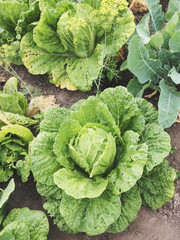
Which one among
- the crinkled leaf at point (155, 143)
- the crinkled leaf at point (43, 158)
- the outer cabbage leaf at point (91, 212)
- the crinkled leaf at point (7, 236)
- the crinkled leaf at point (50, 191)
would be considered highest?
the crinkled leaf at point (155, 143)

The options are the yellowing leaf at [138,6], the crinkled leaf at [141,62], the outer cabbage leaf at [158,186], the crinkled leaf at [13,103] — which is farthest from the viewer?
the yellowing leaf at [138,6]

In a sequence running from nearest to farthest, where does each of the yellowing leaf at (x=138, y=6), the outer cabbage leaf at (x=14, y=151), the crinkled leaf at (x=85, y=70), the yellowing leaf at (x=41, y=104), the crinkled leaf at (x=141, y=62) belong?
the crinkled leaf at (x=141, y=62), the outer cabbage leaf at (x=14, y=151), the crinkled leaf at (x=85, y=70), the yellowing leaf at (x=41, y=104), the yellowing leaf at (x=138, y=6)

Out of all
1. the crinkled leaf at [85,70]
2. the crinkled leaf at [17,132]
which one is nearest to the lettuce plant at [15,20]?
the crinkled leaf at [85,70]

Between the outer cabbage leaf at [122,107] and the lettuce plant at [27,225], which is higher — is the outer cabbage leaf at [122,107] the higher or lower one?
the higher one

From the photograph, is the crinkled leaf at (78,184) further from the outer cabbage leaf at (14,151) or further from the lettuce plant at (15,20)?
the lettuce plant at (15,20)

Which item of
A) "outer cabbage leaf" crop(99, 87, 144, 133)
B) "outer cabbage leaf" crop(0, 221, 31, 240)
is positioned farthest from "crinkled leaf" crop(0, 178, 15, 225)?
"outer cabbage leaf" crop(99, 87, 144, 133)

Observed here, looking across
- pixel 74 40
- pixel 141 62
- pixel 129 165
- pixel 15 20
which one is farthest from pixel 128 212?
pixel 15 20

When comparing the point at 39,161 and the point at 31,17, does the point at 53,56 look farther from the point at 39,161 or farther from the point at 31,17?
the point at 39,161

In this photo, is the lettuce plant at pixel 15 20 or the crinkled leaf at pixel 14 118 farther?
the lettuce plant at pixel 15 20

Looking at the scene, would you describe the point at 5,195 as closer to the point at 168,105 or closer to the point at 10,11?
the point at 168,105
